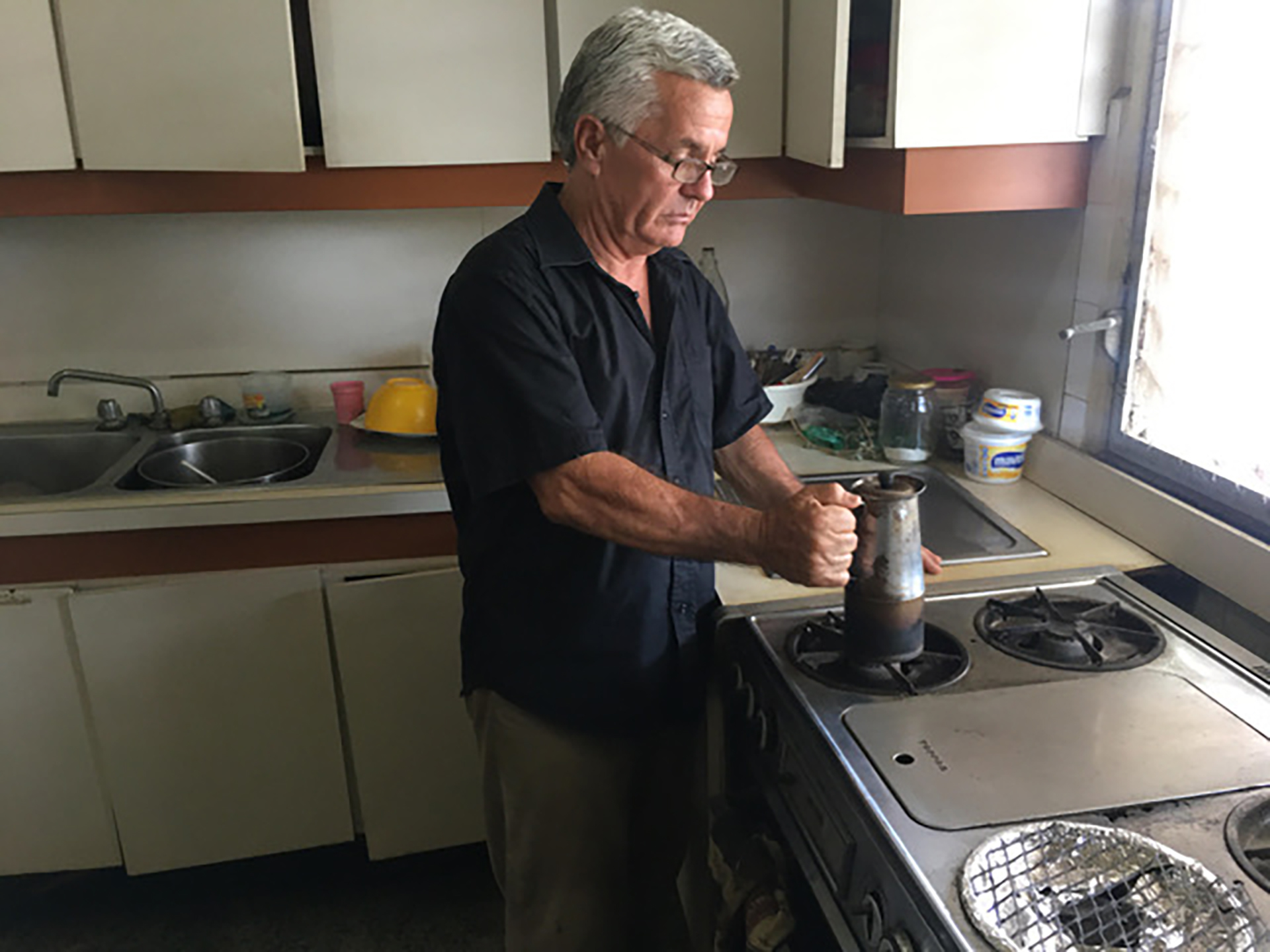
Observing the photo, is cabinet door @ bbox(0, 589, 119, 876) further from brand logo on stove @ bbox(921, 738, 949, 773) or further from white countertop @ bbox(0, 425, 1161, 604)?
brand logo on stove @ bbox(921, 738, 949, 773)

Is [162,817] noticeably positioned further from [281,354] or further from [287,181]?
[287,181]

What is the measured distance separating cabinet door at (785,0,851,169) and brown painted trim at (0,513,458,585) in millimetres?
866

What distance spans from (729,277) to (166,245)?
1.17 m

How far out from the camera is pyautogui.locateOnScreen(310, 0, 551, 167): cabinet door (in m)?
1.64

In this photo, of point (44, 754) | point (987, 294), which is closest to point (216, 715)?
point (44, 754)

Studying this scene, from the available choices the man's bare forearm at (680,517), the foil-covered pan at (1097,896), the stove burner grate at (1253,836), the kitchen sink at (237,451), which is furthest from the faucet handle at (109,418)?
the stove burner grate at (1253,836)

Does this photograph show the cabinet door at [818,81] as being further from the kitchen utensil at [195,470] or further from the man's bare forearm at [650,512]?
the kitchen utensil at [195,470]

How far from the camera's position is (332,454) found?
6.32 ft

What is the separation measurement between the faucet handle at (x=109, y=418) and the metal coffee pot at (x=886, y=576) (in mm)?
1601

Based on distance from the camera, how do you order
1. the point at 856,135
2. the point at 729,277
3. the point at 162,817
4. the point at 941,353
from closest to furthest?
the point at 856,135, the point at 162,817, the point at 941,353, the point at 729,277

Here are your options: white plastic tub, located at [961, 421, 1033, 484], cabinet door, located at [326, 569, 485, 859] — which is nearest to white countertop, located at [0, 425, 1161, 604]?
white plastic tub, located at [961, 421, 1033, 484]

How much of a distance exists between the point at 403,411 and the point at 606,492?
3.20ft

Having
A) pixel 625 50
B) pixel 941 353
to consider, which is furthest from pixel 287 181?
pixel 941 353

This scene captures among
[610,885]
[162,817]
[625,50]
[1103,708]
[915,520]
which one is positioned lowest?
[162,817]
